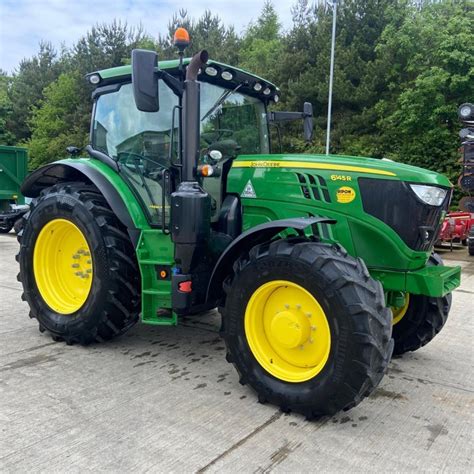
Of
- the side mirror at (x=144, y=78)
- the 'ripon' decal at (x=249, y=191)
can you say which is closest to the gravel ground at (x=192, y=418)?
the 'ripon' decal at (x=249, y=191)

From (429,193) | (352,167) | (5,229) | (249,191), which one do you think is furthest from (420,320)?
(5,229)

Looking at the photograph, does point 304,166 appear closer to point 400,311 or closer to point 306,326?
point 306,326

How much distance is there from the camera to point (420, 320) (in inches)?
154

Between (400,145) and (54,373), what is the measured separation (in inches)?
716

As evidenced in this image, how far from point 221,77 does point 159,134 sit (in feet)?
2.21

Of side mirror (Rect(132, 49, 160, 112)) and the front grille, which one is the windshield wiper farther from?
the front grille

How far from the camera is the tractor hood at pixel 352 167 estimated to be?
126 inches

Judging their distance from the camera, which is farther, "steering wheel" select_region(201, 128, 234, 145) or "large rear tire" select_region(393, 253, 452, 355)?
"steering wheel" select_region(201, 128, 234, 145)

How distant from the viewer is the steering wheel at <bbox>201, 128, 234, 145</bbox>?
13.0 feet

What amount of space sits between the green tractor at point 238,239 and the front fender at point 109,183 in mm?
16

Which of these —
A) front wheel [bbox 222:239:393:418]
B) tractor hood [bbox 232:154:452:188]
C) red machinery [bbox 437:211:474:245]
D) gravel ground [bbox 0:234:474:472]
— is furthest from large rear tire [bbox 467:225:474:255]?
front wheel [bbox 222:239:393:418]

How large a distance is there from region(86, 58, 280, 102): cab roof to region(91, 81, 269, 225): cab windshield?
0.06 meters

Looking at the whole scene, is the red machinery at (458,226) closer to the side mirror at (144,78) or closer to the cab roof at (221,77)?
the cab roof at (221,77)

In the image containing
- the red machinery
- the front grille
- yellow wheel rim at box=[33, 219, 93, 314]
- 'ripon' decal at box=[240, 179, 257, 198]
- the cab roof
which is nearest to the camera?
the front grille
